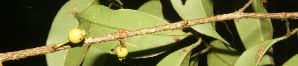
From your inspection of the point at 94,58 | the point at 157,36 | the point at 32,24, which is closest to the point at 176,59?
the point at 157,36

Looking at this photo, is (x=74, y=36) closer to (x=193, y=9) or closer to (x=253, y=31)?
(x=193, y=9)

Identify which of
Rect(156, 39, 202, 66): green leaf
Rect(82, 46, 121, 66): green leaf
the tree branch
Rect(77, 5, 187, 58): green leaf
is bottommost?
Rect(82, 46, 121, 66): green leaf

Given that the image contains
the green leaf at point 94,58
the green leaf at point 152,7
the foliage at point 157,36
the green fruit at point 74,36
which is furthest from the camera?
the green leaf at point 152,7

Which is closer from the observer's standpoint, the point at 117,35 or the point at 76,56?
the point at 117,35

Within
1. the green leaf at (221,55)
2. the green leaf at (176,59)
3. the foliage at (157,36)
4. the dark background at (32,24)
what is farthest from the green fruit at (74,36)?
the dark background at (32,24)

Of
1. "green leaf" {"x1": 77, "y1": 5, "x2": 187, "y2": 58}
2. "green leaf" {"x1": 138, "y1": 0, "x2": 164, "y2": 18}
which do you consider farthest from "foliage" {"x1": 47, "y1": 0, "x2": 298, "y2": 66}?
"green leaf" {"x1": 138, "y1": 0, "x2": 164, "y2": 18}

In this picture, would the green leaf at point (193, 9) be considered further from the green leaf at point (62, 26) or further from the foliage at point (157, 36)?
the green leaf at point (62, 26)

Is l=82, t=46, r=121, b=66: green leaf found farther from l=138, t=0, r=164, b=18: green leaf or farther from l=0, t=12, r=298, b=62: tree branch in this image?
l=0, t=12, r=298, b=62: tree branch

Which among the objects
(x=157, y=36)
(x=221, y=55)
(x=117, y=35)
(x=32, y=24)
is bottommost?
(x=32, y=24)
